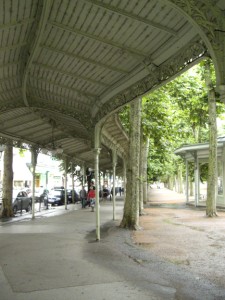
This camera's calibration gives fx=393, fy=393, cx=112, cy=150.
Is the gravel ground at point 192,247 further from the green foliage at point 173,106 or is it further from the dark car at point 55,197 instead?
the dark car at point 55,197

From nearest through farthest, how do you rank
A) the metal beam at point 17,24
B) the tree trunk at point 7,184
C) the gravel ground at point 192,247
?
the metal beam at point 17,24 → the gravel ground at point 192,247 → the tree trunk at point 7,184

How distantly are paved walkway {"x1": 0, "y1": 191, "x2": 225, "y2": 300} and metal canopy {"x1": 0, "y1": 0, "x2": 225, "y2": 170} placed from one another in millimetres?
3321

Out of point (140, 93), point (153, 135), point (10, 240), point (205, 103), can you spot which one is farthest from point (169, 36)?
point (205, 103)

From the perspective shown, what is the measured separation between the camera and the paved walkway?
6.10m

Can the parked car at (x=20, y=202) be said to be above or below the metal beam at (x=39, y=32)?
below

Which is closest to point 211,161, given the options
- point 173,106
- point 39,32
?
point 173,106

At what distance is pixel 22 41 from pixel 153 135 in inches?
527

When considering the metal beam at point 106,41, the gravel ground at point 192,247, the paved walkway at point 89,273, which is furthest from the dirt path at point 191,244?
the metal beam at point 106,41

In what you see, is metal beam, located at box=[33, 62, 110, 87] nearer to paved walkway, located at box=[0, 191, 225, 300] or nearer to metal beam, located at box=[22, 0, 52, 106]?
metal beam, located at box=[22, 0, 52, 106]

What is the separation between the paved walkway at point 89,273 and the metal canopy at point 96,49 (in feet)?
10.9

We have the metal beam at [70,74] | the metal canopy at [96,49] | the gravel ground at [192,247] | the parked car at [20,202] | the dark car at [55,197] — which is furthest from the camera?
the dark car at [55,197]

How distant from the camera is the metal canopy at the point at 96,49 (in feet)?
19.3

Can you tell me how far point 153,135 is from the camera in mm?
20609

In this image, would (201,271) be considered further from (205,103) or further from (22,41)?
(205,103)
